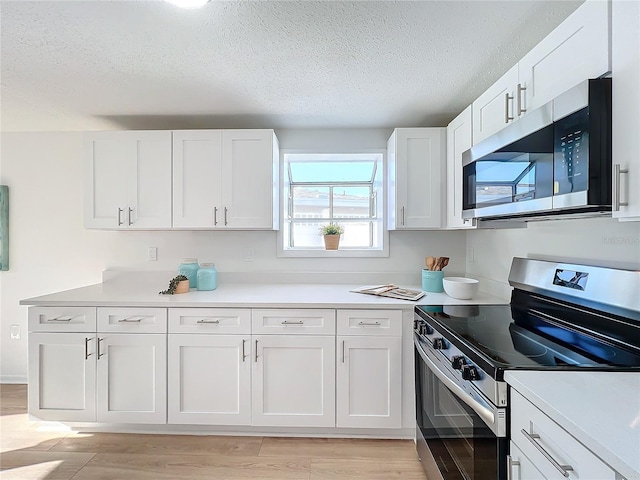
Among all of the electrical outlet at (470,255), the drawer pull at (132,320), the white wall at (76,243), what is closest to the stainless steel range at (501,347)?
the electrical outlet at (470,255)

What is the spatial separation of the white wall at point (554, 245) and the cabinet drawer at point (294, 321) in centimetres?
119

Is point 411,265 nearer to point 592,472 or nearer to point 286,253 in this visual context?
point 286,253

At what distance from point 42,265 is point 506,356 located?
3.58 metres

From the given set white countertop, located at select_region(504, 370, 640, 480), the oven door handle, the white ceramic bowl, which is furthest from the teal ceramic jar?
white countertop, located at select_region(504, 370, 640, 480)

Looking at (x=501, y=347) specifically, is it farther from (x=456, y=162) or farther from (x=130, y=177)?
(x=130, y=177)

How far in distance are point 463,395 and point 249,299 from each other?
1.39m

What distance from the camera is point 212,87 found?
2.05 metres

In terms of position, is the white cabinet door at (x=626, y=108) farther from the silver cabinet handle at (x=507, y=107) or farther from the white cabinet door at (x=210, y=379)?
the white cabinet door at (x=210, y=379)

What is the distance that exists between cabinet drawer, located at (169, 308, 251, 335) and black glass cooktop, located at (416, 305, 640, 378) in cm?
110

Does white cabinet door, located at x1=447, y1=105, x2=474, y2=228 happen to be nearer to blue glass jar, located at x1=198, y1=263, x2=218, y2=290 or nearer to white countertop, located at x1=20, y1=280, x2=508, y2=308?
white countertop, located at x1=20, y1=280, x2=508, y2=308

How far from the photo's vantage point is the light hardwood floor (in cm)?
182

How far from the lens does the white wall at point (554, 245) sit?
1295 mm

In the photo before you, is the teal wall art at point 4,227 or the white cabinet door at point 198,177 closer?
the white cabinet door at point 198,177

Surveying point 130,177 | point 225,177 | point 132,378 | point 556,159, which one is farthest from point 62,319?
point 556,159
